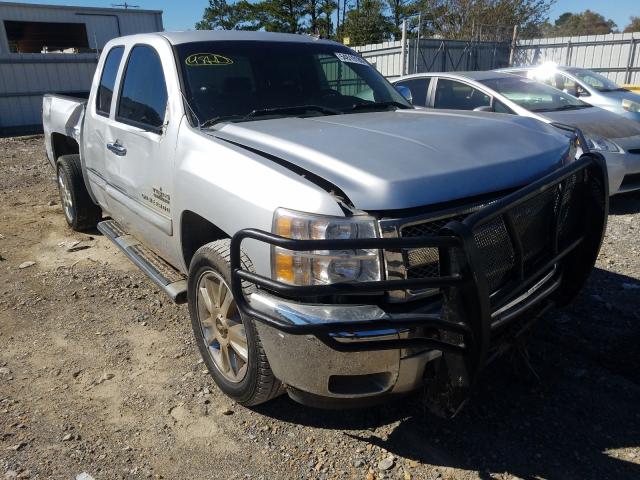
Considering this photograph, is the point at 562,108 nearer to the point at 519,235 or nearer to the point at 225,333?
the point at 519,235

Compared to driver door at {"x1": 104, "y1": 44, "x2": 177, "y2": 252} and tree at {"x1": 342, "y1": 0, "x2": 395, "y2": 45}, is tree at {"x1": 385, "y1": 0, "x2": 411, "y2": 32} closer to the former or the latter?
tree at {"x1": 342, "y1": 0, "x2": 395, "y2": 45}

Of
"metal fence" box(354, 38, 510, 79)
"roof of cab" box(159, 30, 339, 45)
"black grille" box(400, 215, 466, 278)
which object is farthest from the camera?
"metal fence" box(354, 38, 510, 79)

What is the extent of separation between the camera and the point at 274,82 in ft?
11.6

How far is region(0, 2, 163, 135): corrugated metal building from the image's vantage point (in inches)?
650

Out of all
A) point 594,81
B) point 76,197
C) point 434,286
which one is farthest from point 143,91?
point 594,81

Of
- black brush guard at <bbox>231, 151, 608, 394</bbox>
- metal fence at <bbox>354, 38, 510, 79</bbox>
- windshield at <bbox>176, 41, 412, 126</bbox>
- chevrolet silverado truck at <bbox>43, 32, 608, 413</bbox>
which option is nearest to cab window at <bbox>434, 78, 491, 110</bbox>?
windshield at <bbox>176, 41, 412, 126</bbox>

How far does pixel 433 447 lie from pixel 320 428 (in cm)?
56

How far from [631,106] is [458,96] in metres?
3.44

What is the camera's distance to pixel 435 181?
216 cm

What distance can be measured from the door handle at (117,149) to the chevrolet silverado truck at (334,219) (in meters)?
0.01

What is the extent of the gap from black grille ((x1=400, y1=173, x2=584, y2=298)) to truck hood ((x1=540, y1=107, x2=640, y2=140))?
4.21 meters

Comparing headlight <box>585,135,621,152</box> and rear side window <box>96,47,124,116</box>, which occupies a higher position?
rear side window <box>96,47,124,116</box>

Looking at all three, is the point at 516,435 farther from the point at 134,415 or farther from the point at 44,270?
the point at 44,270

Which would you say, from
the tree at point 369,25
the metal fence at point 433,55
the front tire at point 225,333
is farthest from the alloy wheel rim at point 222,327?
the tree at point 369,25
